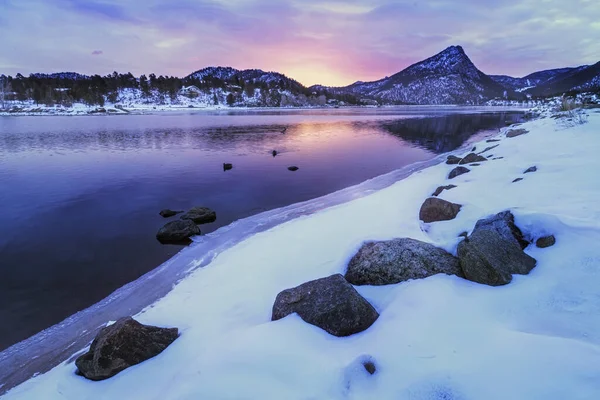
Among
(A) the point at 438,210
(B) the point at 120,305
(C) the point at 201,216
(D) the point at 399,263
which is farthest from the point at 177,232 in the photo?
(A) the point at 438,210

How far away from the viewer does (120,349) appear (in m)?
5.78

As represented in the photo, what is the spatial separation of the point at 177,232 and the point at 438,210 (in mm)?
10205

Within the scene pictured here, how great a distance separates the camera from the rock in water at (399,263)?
6926 millimetres

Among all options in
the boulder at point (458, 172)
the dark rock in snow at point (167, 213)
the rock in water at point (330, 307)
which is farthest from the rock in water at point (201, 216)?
the boulder at point (458, 172)

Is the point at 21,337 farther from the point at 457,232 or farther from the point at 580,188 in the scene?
the point at 580,188

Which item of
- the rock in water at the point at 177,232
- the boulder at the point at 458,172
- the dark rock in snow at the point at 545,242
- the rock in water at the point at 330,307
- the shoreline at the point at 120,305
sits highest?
the boulder at the point at 458,172

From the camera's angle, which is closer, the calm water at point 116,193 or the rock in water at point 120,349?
the rock in water at point 120,349

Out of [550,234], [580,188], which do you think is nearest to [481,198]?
[580,188]

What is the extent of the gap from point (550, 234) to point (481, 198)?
178 inches

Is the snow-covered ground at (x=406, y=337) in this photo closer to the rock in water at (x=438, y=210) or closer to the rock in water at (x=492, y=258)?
the rock in water at (x=492, y=258)

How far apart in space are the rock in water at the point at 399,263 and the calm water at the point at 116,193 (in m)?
7.88

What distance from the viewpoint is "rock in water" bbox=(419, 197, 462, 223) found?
1052cm

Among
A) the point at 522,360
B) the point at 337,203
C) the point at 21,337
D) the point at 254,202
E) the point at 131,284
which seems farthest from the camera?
the point at 254,202

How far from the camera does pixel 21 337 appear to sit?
8117 mm
